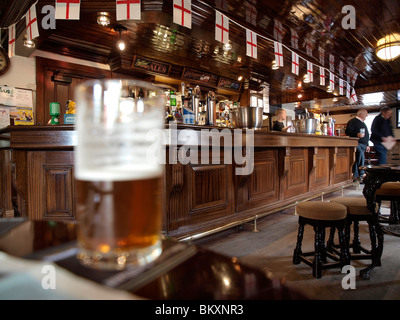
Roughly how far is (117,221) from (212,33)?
425 centimetres

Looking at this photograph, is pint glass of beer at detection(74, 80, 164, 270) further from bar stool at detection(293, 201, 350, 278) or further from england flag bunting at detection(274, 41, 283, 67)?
england flag bunting at detection(274, 41, 283, 67)

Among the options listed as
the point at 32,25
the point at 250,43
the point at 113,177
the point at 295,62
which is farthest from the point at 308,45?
the point at 113,177

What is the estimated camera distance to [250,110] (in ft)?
10.2

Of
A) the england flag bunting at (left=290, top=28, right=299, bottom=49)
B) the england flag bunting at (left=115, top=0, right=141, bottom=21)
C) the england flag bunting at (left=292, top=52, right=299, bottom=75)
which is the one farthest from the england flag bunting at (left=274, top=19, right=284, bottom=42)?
the england flag bunting at (left=115, top=0, right=141, bottom=21)

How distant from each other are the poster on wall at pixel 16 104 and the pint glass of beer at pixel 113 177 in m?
5.28

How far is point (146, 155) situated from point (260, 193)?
3296 millimetres

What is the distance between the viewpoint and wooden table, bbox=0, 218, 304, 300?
13.1 inches

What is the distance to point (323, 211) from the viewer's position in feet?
6.46

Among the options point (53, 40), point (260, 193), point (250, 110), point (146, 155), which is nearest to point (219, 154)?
point (250, 110)

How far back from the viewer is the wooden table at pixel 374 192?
2.16 meters

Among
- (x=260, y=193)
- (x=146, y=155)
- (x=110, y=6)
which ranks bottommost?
(x=260, y=193)

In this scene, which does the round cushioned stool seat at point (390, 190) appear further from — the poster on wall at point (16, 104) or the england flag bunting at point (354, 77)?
the poster on wall at point (16, 104)
